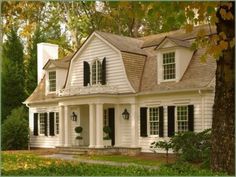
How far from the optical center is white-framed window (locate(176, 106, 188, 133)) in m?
21.7

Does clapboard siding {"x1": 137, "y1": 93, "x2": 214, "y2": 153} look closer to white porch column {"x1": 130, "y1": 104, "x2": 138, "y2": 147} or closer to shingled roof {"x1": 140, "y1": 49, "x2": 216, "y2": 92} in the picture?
white porch column {"x1": 130, "y1": 104, "x2": 138, "y2": 147}

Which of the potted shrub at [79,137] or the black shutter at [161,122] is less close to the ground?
the black shutter at [161,122]

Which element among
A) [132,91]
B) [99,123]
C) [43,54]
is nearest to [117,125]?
[99,123]

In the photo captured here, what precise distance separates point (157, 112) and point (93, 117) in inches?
145

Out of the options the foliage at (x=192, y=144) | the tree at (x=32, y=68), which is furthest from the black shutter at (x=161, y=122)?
the tree at (x=32, y=68)

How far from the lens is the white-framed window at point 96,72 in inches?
1008

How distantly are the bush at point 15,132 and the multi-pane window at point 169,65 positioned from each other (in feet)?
36.6

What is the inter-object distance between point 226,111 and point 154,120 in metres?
13.0

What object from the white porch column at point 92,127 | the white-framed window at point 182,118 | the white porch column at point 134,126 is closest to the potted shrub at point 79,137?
the white porch column at point 92,127

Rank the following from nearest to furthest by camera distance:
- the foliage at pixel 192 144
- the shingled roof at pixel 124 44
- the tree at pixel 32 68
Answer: the foliage at pixel 192 144
the shingled roof at pixel 124 44
the tree at pixel 32 68

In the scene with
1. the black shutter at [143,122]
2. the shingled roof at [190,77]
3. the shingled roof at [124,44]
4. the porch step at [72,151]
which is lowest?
the porch step at [72,151]

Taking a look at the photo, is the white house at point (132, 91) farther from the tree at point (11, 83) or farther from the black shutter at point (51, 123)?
the tree at point (11, 83)

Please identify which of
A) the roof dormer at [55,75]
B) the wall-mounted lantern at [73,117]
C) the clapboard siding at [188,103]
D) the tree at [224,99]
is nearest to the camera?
the tree at [224,99]

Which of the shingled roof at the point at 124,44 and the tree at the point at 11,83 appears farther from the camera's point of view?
the tree at the point at 11,83
